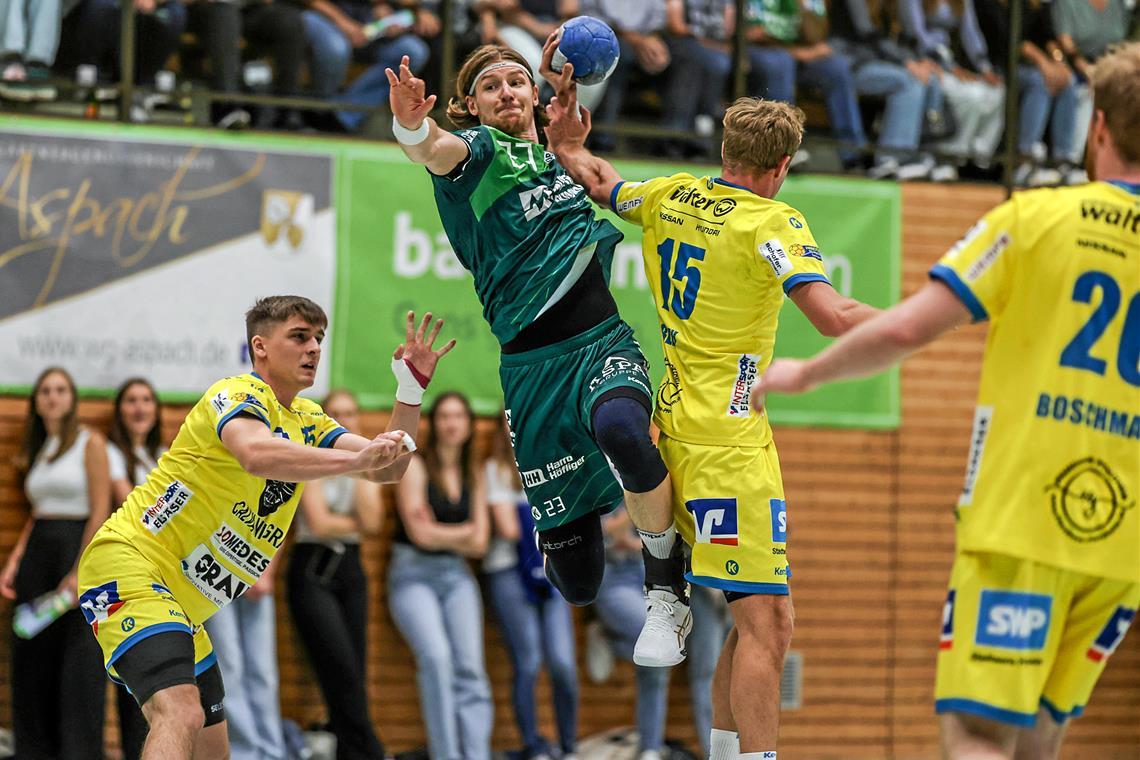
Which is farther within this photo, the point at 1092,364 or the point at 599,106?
the point at 599,106

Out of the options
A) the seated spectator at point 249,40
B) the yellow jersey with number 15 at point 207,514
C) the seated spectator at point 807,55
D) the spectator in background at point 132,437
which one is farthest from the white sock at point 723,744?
the seated spectator at point 807,55

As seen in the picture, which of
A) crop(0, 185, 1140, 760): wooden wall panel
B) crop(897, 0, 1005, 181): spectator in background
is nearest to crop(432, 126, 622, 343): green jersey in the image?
crop(0, 185, 1140, 760): wooden wall panel

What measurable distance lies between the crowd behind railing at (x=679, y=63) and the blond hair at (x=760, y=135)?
4.80 m

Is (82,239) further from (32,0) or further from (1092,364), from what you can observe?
(1092,364)

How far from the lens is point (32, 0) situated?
376 inches

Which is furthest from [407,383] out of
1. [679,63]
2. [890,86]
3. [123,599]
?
[890,86]

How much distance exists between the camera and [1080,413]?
3627 millimetres

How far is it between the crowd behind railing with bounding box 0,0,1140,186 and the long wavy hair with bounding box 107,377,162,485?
1.91 metres

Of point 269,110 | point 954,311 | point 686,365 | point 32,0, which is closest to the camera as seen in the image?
point 954,311

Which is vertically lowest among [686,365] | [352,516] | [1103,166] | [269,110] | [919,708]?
[919,708]

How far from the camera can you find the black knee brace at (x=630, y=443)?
5.16 meters

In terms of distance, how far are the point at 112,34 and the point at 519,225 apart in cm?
545

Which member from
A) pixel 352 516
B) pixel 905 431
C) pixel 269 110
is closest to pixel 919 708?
pixel 905 431

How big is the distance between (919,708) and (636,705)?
254 cm
